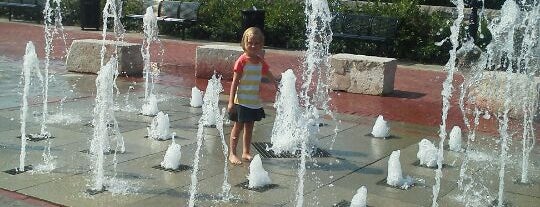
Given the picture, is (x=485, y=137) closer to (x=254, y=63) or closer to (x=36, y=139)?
(x=254, y=63)

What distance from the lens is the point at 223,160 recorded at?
6.66 m

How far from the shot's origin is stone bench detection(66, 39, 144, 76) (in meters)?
12.1

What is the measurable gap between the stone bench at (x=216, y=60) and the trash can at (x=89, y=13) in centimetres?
887

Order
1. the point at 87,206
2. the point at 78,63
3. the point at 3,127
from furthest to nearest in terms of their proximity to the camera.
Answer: the point at 78,63 → the point at 3,127 → the point at 87,206

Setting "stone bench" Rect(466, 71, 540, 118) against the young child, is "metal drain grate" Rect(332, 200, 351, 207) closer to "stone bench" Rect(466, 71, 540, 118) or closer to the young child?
the young child

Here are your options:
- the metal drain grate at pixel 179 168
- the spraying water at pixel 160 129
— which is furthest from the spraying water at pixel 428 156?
the spraying water at pixel 160 129

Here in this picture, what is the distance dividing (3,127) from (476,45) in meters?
10.1

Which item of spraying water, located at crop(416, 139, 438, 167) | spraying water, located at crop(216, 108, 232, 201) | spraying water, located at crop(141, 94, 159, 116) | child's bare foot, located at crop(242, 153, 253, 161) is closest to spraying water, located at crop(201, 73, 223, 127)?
spraying water, located at crop(216, 108, 232, 201)

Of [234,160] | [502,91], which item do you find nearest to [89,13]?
[502,91]

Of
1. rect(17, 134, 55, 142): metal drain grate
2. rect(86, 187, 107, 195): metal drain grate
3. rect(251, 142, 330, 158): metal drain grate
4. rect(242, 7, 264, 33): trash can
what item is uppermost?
rect(242, 7, 264, 33): trash can

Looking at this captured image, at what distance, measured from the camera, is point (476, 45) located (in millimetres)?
14914

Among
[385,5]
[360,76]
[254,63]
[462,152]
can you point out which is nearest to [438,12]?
[385,5]

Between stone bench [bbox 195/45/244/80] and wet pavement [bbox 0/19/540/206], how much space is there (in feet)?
3.77

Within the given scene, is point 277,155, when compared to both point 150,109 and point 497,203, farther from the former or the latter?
point 150,109
